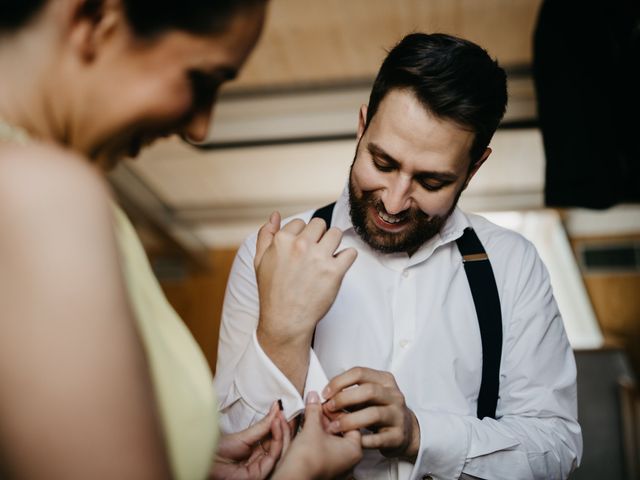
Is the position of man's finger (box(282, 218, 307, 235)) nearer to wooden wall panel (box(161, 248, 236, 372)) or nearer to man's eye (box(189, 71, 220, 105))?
man's eye (box(189, 71, 220, 105))

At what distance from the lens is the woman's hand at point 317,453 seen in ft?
3.79

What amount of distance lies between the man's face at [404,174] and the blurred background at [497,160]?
733 millimetres

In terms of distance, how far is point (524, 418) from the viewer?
5.33 feet

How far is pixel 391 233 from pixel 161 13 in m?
1.19

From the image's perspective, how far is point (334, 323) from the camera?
179 cm

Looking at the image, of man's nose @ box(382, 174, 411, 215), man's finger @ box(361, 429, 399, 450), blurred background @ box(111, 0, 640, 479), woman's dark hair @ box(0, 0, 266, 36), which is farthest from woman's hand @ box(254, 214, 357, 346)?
blurred background @ box(111, 0, 640, 479)

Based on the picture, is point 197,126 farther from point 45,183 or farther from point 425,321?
point 425,321

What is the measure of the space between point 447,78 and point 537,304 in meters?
0.66

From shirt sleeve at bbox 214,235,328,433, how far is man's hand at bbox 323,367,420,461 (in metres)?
0.08

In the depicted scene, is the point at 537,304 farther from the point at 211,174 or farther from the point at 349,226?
the point at 211,174

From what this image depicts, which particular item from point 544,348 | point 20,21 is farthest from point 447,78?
point 20,21

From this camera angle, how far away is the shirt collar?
1854 mm

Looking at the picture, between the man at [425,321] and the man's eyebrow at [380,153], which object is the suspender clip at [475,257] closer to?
the man at [425,321]

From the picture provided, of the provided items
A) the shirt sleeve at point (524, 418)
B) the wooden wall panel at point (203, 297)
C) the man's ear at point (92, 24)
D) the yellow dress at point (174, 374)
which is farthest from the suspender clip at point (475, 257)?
the wooden wall panel at point (203, 297)
